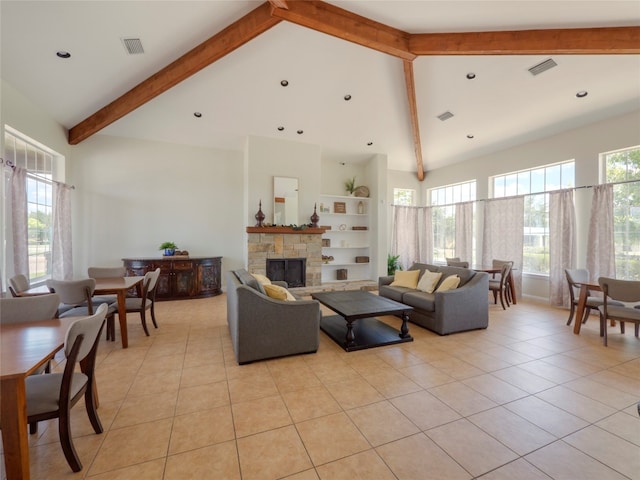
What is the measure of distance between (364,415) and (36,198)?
5.71m

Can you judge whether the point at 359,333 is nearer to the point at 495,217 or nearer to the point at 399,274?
the point at 399,274

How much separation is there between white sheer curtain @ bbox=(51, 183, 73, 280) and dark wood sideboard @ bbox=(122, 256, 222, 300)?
0.87 metres

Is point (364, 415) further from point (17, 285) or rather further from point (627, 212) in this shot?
point (627, 212)

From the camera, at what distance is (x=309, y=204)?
22.2 ft

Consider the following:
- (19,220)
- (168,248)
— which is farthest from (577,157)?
(19,220)

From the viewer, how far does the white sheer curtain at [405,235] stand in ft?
27.1

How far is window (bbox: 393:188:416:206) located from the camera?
8.52 metres

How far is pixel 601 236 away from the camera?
4762mm

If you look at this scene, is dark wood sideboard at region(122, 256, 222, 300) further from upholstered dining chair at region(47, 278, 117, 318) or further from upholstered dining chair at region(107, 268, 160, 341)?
upholstered dining chair at region(47, 278, 117, 318)

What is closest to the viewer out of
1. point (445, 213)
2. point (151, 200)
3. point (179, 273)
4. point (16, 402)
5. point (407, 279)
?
point (16, 402)

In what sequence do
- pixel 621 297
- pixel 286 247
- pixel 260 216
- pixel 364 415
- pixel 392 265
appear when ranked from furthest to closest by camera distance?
pixel 392 265 → pixel 286 247 → pixel 260 216 → pixel 621 297 → pixel 364 415

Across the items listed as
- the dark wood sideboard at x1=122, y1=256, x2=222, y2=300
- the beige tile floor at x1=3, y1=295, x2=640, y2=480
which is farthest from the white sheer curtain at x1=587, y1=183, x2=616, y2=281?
the dark wood sideboard at x1=122, y1=256, x2=222, y2=300

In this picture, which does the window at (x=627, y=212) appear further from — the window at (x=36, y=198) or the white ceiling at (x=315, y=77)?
the window at (x=36, y=198)

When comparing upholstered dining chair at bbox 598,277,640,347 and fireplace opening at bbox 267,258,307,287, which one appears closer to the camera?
upholstered dining chair at bbox 598,277,640,347
